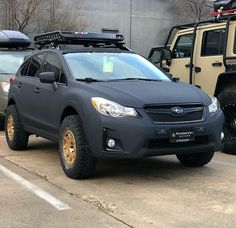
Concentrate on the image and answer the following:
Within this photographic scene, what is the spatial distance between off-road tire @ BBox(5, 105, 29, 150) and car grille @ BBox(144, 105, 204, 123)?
317cm

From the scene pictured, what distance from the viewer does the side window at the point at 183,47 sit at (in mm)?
9812

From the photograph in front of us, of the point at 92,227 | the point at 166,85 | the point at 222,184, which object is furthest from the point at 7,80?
the point at 92,227

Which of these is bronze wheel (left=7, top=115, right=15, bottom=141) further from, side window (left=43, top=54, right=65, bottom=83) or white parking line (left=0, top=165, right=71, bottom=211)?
white parking line (left=0, top=165, right=71, bottom=211)

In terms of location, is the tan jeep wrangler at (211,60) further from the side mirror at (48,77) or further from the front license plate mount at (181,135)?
the side mirror at (48,77)

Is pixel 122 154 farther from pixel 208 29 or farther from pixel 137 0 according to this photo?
pixel 137 0

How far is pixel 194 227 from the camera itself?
15.5 feet

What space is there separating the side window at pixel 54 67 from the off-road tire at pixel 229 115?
2852 mm

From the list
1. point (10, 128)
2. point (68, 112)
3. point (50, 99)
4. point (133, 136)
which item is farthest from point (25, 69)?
point (133, 136)

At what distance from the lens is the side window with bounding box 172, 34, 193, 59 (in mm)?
9812

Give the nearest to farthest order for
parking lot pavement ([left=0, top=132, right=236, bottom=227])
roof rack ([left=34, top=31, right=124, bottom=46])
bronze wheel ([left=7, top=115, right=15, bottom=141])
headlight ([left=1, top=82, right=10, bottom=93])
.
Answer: parking lot pavement ([left=0, top=132, right=236, bottom=227]) → roof rack ([left=34, top=31, right=124, bottom=46]) → bronze wheel ([left=7, top=115, right=15, bottom=141]) → headlight ([left=1, top=82, right=10, bottom=93])

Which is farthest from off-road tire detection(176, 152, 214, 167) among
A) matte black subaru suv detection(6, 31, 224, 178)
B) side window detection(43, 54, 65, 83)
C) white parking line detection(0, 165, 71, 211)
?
white parking line detection(0, 165, 71, 211)

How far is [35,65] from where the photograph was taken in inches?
332

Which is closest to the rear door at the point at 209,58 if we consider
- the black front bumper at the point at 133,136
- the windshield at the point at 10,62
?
the black front bumper at the point at 133,136

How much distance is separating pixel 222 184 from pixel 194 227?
5.59ft
